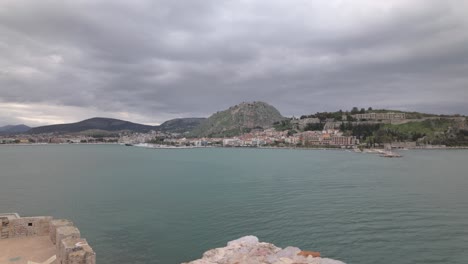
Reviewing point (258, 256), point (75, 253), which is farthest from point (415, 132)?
point (75, 253)

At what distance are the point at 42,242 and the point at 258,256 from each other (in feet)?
28.3

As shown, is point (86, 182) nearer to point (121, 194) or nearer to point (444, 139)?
point (121, 194)

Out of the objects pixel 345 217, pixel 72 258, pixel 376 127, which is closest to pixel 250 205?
pixel 345 217

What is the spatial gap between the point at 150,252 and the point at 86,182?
30641 millimetres

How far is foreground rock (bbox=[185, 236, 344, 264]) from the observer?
11.8 meters

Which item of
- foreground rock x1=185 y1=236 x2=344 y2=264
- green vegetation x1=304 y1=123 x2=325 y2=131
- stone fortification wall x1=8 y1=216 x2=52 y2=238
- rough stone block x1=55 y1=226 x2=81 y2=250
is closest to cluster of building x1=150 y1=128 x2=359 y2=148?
green vegetation x1=304 y1=123 x2=325 y2=131

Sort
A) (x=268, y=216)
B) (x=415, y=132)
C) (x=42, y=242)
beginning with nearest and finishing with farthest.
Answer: (x=42, y=242) → (x=268, y=216) → (x=415, y=132)

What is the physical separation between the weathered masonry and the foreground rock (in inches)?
171

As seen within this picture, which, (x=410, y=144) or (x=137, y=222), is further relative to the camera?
(x=410, y=144)

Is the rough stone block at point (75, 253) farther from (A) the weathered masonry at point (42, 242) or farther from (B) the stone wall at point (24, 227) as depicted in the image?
(B) the stone wall at point (24, 227)

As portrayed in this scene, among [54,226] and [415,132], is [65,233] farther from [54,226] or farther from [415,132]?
[415,132]

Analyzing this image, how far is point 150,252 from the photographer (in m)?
14.7

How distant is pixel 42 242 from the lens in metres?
12.8

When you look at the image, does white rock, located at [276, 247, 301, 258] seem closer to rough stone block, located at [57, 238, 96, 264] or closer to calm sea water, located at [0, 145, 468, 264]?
calm sea water, located at [0, 145, 468, 264]
